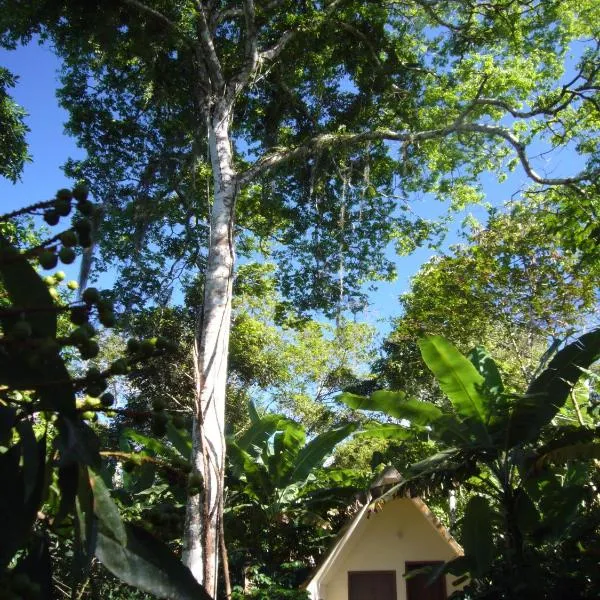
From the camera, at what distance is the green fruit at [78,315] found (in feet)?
3.24

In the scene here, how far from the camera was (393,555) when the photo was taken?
938cm

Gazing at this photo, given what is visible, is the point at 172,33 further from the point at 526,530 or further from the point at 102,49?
the point at 526,530

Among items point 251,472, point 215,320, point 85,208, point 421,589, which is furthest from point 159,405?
point 421,589

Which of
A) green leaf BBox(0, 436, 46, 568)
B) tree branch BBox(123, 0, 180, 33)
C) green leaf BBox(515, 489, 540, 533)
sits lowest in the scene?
green leaf BBox(0, 436, 46, 568)

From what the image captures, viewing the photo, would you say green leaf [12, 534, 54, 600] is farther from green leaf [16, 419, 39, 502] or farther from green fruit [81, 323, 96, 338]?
green fruit [81, 323, 96, 338]

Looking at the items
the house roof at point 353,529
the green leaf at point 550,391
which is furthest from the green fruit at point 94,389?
the house roof at point 353,529

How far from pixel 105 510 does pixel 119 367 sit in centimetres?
27

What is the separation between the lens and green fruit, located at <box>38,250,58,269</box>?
102cm

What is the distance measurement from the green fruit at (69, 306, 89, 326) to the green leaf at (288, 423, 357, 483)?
23.7ft

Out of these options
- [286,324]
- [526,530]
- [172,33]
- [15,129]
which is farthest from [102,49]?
[526,530]

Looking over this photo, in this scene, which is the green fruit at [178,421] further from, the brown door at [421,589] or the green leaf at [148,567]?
the brown door at [421,589]

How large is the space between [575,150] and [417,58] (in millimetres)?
3166

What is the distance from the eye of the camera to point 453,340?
12.7 meters

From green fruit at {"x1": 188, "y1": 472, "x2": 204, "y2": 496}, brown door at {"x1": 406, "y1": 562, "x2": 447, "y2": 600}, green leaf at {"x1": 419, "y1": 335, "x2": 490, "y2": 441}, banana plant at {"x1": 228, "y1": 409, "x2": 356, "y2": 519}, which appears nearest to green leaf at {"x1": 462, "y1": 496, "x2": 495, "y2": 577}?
green leaf at {"x1": 419, "y1": 335, "x2": 490, "y2": 441}
